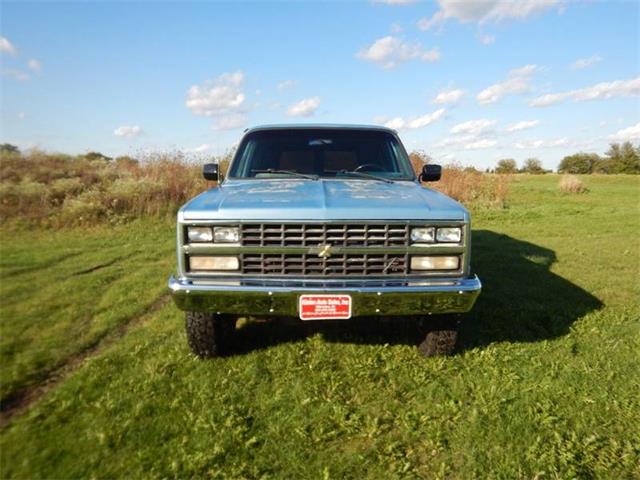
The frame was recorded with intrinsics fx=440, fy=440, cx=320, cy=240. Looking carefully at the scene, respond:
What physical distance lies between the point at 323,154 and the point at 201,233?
1.67m

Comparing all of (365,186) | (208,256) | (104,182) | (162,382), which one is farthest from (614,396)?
(104,182)

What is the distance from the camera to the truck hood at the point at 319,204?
279 centimetres

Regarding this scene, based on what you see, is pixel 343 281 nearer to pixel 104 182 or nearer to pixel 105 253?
pixel 105 253

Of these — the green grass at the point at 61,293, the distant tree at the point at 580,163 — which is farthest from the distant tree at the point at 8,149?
the distant tree at the point at 580,163

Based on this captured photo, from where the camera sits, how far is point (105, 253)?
6184 mm

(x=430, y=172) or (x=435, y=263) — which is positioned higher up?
(x=430, y=172)

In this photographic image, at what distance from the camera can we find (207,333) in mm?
3150

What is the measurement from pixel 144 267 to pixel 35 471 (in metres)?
3.91

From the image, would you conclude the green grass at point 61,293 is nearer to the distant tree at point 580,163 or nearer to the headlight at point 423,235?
the headlight at point 423,235

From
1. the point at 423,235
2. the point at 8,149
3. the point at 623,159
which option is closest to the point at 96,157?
the point at 8,149

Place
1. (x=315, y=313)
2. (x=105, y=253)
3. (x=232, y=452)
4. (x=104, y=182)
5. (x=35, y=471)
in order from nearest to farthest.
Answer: (x=35, y=471) → (x=232, y=452) → (x=315, y=313) → (x=105, y=253) → (x=104, y=182)

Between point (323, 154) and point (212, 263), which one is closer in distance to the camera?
point (212, 263)

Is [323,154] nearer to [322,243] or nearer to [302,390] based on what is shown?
[322,243]

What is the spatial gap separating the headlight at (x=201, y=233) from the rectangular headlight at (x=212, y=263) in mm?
118
